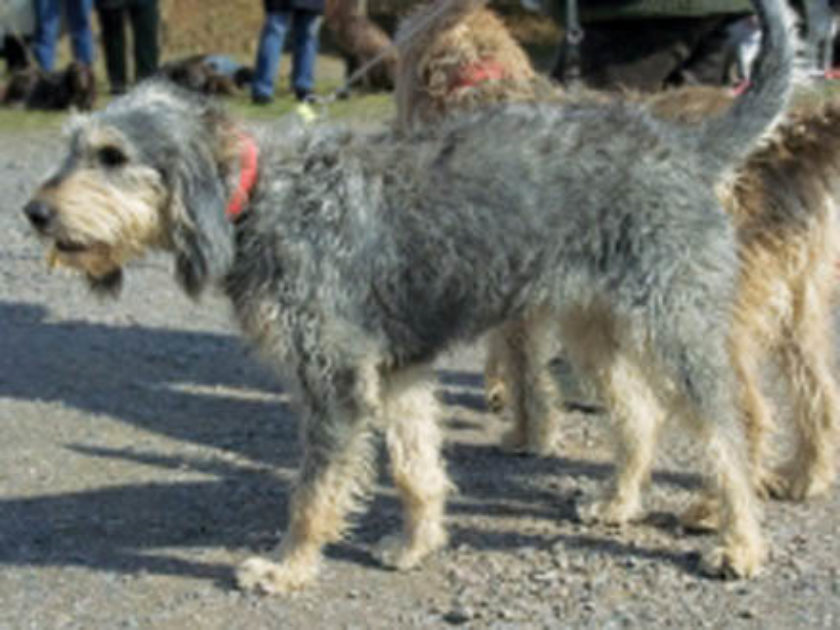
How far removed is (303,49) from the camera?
14047 millimetres

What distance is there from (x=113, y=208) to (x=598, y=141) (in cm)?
162

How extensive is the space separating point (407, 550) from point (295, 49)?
1027 centimetres

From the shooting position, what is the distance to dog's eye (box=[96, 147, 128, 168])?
13.5 ft

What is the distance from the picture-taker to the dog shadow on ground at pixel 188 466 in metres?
4.87

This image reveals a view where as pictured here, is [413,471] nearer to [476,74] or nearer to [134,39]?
[476,74]

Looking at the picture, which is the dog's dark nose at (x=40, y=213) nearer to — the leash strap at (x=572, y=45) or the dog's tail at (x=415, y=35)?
the dog's tail at (x=415, y=35)

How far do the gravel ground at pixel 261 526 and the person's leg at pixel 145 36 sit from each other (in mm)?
8672

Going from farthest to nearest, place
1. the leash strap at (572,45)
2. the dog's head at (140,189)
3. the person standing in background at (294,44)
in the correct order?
1. the person standing in background at (294,44)
2. the leash strap at (572,45)
3. the dog's head at (140,189)

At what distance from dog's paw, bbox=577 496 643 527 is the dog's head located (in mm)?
1756

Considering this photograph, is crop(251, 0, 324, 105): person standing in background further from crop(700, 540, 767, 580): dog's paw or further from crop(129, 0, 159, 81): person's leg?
crop(700, 540, 767, 580): dog's paw

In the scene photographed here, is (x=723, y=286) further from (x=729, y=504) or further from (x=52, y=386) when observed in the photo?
(x=52, y=386)

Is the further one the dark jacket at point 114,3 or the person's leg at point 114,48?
the person's leg at point 114,48

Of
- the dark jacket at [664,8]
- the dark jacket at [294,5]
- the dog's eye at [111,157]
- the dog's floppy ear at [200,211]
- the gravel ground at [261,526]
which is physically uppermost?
the dark jacket at [664,8]

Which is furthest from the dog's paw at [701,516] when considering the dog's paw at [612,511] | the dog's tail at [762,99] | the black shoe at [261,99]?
the black shoe at [261,99]
